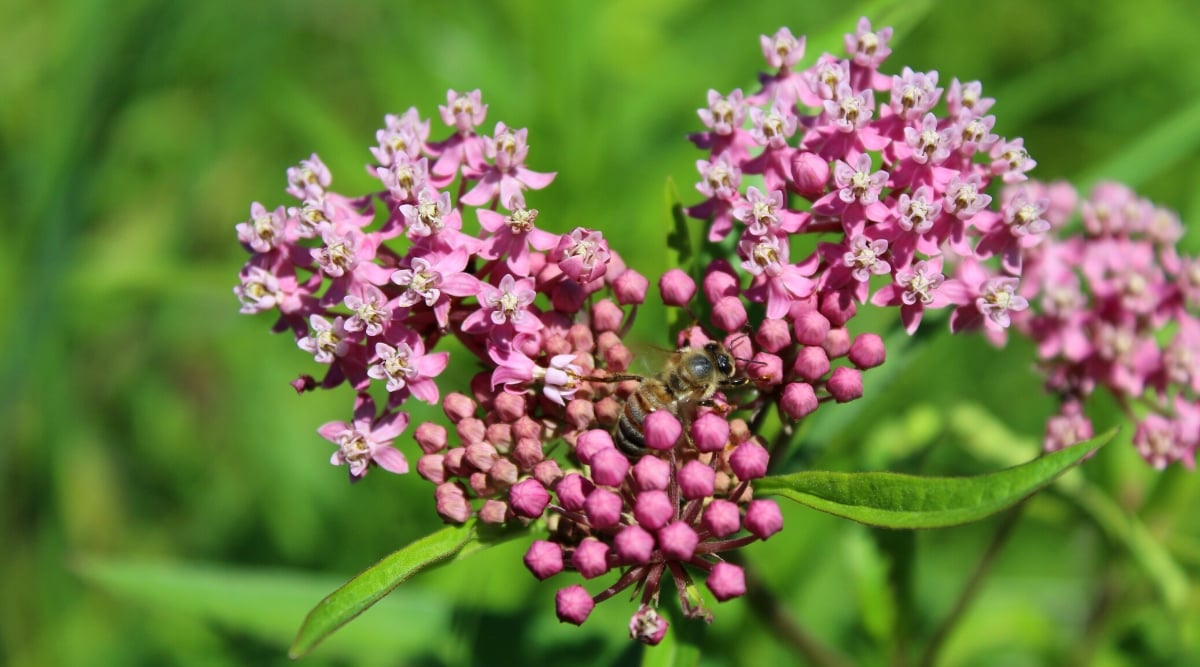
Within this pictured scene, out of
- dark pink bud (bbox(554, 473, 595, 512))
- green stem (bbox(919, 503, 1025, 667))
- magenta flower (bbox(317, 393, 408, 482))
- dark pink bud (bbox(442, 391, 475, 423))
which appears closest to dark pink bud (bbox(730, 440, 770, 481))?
dark pink bud (bbox(554, 473, 595, 512))

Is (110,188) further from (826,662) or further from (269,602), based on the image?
(826,662)

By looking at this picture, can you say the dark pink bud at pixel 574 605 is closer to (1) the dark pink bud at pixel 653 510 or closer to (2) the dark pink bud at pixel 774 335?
Result: (1) the dark pink bud at pixel 653 510

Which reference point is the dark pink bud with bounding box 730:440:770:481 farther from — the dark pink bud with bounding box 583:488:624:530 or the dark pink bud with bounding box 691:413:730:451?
the dark pink bud with bounding box 583:488:624:530

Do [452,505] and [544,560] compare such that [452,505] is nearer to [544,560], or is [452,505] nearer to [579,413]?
[544,560]

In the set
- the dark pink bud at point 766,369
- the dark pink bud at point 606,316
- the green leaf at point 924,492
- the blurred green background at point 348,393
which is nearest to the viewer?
the green leaf at point 924,492

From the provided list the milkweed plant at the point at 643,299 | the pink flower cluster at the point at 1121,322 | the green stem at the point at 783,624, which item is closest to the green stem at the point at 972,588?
the green stem at the point at 783,624

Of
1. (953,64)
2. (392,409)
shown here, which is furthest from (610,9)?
(392,409)
